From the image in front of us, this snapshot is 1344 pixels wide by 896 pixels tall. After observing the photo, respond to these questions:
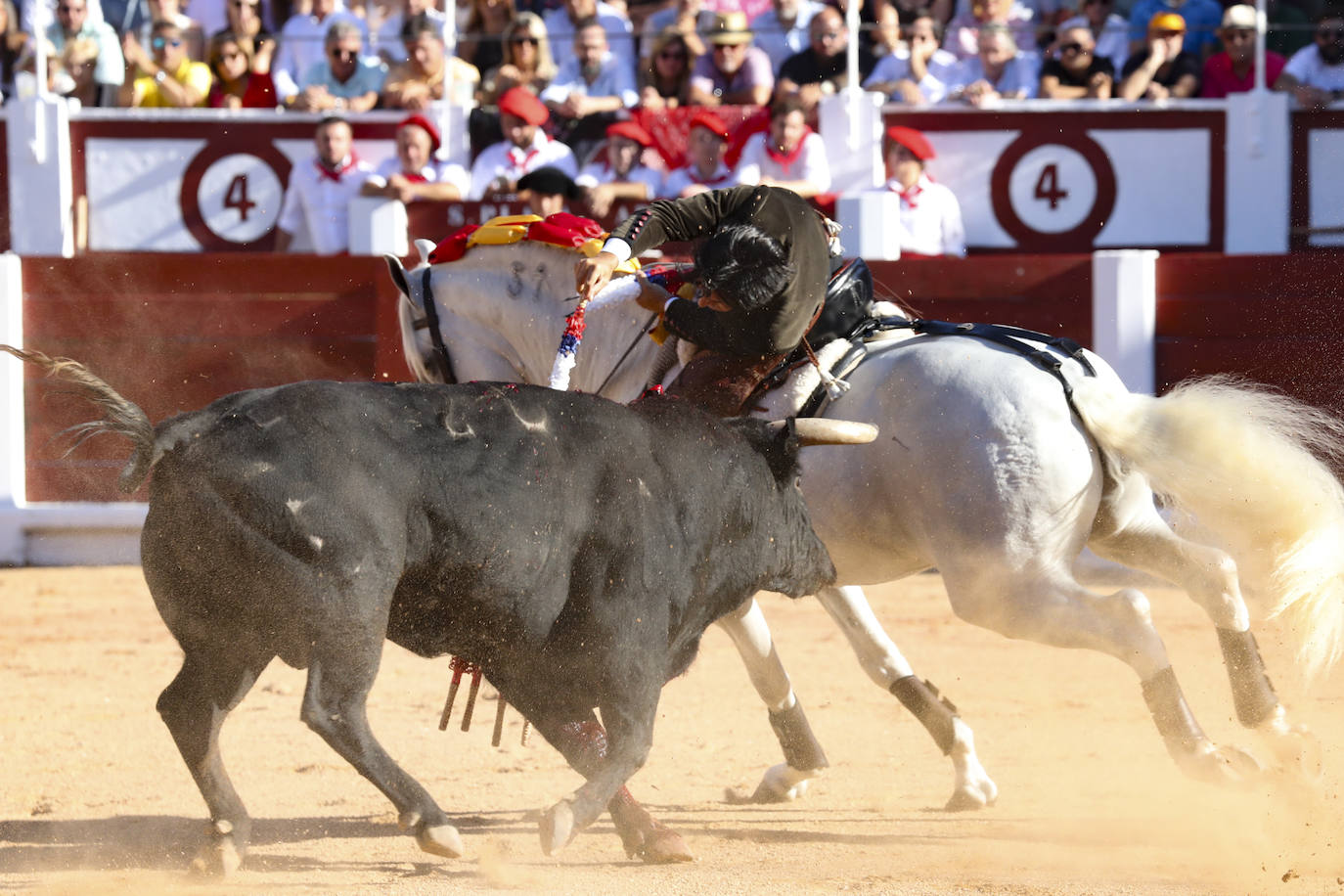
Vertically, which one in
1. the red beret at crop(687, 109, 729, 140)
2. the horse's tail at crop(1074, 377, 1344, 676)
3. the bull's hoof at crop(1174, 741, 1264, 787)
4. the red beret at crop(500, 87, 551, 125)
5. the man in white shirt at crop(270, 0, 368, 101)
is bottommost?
the bull's hoof at crop(1174, 741, 1264, 787)

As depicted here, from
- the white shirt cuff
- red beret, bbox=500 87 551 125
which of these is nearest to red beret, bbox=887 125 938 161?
red beret, bbox=500 87 551 125

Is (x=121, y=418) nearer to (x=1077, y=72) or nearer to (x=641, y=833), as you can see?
A: (x=641, y=833)

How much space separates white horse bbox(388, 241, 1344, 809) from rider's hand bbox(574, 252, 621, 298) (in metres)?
0.53

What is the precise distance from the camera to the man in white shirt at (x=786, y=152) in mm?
7441

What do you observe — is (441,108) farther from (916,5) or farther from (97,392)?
(97,392)

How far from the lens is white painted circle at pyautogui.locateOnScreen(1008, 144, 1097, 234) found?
27.0 ft

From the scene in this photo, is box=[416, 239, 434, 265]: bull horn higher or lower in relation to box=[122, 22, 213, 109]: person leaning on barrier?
lower

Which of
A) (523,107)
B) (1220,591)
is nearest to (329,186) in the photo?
(523,107)

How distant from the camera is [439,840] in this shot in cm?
294

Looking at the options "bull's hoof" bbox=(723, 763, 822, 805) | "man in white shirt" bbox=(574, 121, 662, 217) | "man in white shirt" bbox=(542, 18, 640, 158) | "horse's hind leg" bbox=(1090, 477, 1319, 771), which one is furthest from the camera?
"man in white shirt" bbox=(542, 18, 640, 158)

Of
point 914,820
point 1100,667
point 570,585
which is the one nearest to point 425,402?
point 570,585

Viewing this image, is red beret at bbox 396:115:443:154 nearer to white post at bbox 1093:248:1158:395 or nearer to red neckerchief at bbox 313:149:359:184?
red neckerchief at bbox 313:149:359:184

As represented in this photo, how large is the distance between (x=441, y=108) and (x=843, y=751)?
4.66m

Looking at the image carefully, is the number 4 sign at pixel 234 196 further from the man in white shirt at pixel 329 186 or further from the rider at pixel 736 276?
the rider at pixel 736 276
